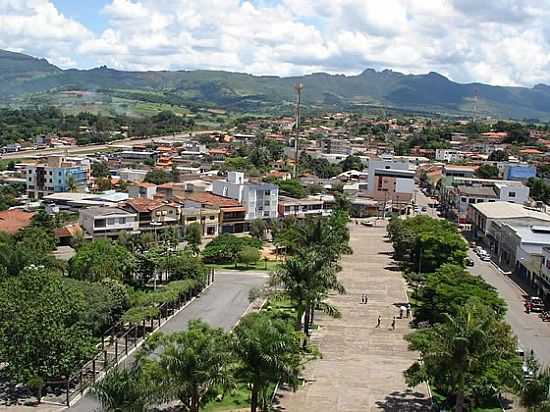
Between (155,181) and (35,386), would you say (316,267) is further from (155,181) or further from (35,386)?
(155,181)

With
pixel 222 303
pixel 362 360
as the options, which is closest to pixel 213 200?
pixel 222 303

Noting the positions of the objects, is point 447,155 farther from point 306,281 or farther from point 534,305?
point 306,281

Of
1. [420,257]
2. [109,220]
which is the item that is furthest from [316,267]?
[109,220]

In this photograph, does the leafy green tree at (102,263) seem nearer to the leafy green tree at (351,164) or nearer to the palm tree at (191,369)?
the palm tree at (191,369)

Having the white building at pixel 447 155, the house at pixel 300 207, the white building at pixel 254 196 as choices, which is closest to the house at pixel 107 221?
the white building at pixel 254 196

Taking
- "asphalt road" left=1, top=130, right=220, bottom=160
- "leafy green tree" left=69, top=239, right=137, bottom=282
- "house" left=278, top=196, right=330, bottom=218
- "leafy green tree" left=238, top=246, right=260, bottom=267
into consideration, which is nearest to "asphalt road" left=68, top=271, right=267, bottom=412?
"leafy green tree" left=238, top=246, right=260, bottom=267
